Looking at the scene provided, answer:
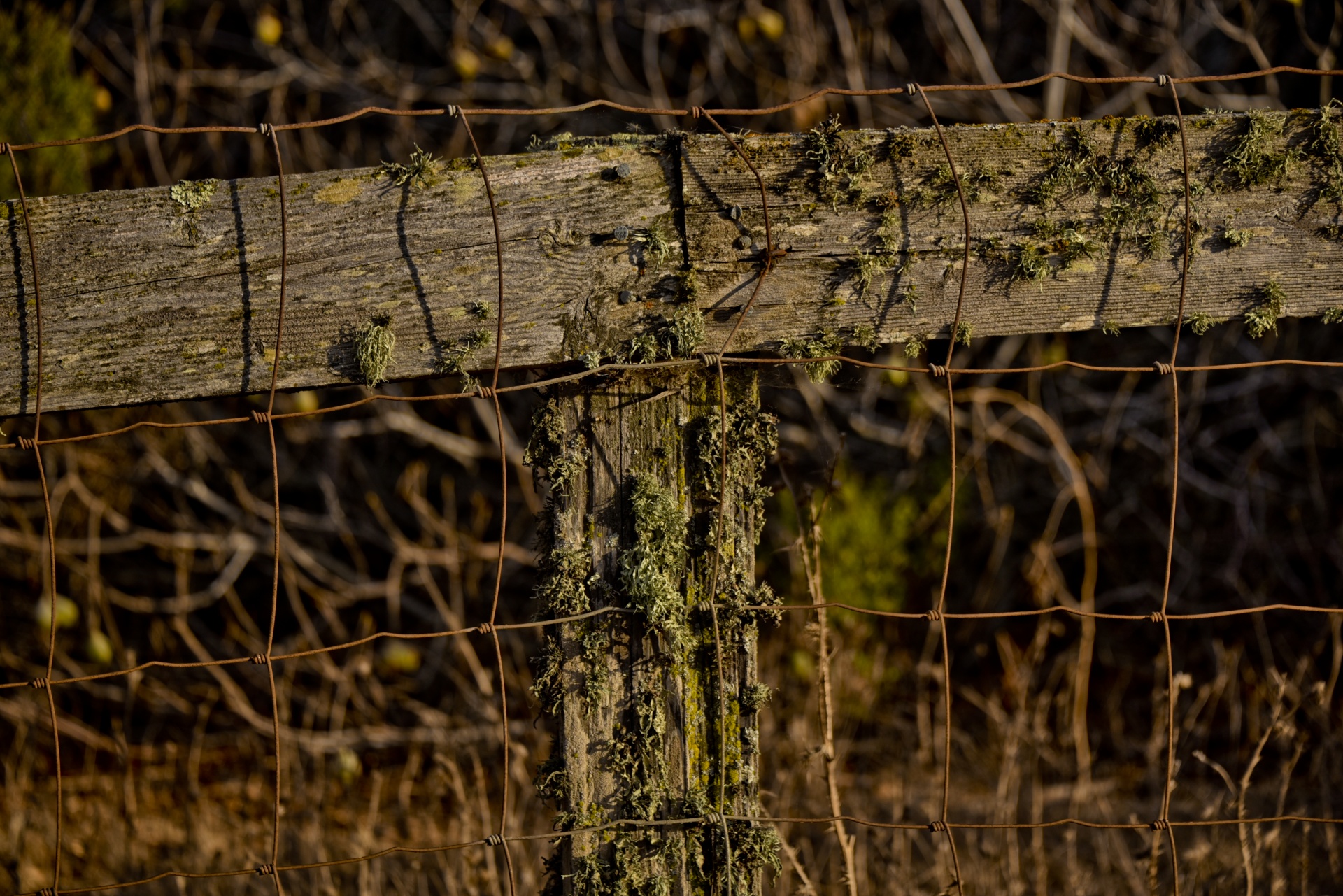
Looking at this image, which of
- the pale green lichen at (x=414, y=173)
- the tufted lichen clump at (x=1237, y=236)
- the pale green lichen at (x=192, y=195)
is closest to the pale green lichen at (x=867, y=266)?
the tufted lichen clump at (x=1237, y=236)

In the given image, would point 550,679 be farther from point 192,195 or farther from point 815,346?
point 192,195

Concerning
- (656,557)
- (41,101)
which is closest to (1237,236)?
(656,557)

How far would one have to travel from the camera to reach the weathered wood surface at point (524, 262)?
1325 mm

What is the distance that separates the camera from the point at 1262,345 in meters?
4.46

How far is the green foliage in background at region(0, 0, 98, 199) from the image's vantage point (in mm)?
3609

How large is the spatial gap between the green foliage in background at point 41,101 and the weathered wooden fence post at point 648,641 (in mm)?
3474

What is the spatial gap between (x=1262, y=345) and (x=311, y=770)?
16.9ft

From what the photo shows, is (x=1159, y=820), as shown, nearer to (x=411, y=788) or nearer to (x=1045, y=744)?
(x=1045, y=744)

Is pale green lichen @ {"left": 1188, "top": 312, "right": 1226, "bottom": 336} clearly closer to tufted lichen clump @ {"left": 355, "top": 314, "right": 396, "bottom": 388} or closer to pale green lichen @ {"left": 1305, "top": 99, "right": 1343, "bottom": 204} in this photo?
pale green lichen @ {"left": 1305, "top": 99, "right": 1343, "bottom": 204}

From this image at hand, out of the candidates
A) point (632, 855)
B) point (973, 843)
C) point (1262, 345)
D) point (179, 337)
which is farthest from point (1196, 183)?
point (1262, 345)

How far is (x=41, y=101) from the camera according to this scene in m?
3.71

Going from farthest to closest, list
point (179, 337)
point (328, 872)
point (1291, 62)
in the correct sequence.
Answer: point (1291, 62) → point (328, 872) → point (179, 337)

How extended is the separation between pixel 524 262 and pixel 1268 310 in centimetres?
122

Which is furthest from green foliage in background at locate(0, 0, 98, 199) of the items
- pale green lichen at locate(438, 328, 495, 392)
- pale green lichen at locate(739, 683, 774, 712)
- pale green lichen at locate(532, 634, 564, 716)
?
pale green lichen at locate(739, 683, 774, 712)
